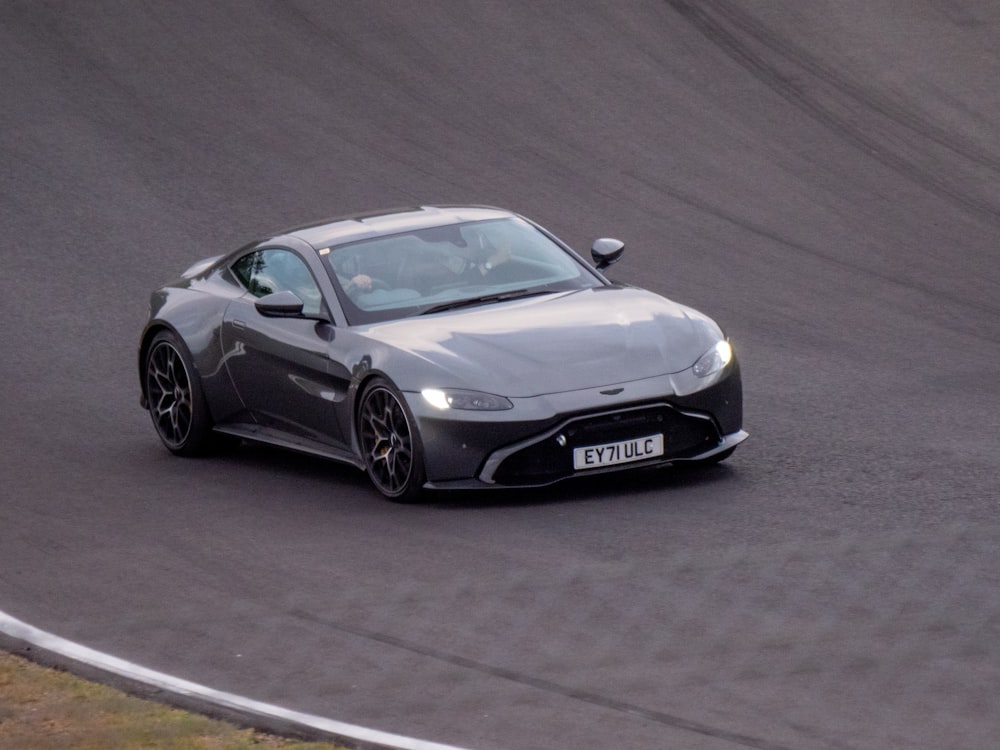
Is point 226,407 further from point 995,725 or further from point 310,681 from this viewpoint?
point 995,725

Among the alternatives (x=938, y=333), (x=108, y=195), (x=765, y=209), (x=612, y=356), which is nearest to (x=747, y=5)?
(x=765, y=209)

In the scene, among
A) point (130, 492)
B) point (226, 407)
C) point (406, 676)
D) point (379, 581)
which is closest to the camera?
point (406, 676)

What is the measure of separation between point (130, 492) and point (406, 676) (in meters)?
3.98

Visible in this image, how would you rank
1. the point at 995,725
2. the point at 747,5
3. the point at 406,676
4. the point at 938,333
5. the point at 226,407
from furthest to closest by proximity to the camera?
the point at 747,5 → the point at 938,333 → the point at 226,407 → the point at 406,676 → the point at 995,725

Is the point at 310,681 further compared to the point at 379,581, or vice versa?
the point at 379,581

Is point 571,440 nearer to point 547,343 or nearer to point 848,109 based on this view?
point 547,343

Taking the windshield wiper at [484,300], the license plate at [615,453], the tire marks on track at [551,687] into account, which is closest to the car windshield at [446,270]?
the windshield wiper at [484,300]

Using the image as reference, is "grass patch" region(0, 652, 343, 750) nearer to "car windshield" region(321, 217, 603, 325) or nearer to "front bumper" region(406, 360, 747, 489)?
"front bumper" region(406, 360, 747, 489)

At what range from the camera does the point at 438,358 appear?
9219 millimetres

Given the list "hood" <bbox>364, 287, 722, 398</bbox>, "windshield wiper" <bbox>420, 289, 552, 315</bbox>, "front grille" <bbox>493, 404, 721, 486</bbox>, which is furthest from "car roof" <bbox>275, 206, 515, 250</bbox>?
"front grille" <bbox>493, 404, 721, 486</bbox>

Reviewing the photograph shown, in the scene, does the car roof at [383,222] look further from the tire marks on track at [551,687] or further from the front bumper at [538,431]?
the tire marks on track at [551,687]

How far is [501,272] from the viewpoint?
10.4 m

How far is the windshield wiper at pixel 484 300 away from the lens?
9.95 meters

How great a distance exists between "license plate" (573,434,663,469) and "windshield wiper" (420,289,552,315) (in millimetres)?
1356
